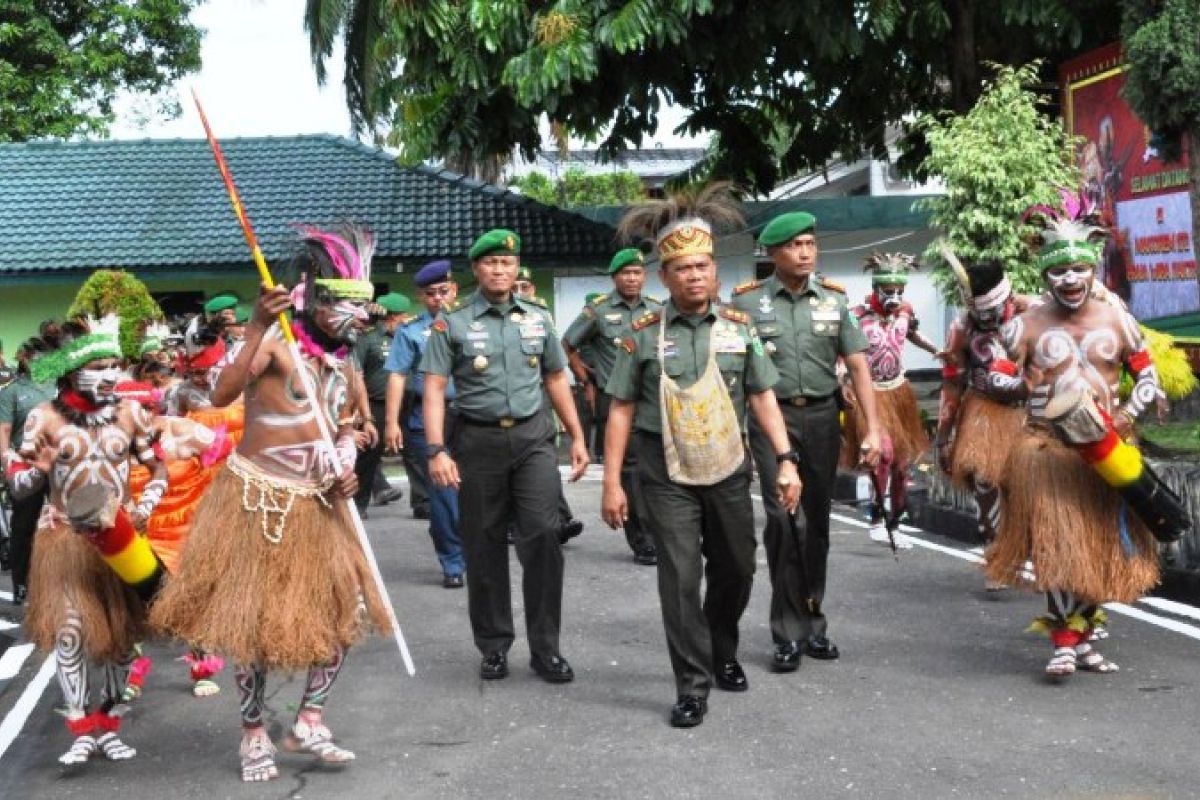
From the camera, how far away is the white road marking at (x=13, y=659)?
9.40 metres

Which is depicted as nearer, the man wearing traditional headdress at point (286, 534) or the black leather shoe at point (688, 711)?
the man wearing traditional headdress at point (286, 534)

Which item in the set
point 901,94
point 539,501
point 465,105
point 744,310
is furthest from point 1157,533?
point 901,94

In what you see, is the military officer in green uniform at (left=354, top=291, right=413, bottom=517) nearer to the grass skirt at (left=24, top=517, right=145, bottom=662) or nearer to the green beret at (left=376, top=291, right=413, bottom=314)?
the green beret at (left=376, top=291, right=413, bottom=314)

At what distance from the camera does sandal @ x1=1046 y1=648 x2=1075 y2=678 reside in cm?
784

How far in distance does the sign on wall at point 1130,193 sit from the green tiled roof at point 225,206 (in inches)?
326

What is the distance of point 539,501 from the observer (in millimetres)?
8648

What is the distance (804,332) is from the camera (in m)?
8.61

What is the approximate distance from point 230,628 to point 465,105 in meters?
14.0

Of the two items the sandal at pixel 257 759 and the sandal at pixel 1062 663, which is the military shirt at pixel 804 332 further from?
the sandal at pixel 257 759

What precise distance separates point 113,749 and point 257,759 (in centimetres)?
80

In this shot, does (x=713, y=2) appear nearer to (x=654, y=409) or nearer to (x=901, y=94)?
(x=901, y=94)

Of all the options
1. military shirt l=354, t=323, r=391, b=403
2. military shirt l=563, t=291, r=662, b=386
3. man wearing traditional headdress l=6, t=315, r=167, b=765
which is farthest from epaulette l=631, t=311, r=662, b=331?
military shirt l=354, t=323, r=391, b=403

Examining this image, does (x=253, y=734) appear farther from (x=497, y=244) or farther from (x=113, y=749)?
(x=497, y=244)

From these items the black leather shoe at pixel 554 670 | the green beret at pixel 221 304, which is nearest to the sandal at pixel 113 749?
the black leather shoe at pixel 554 670
